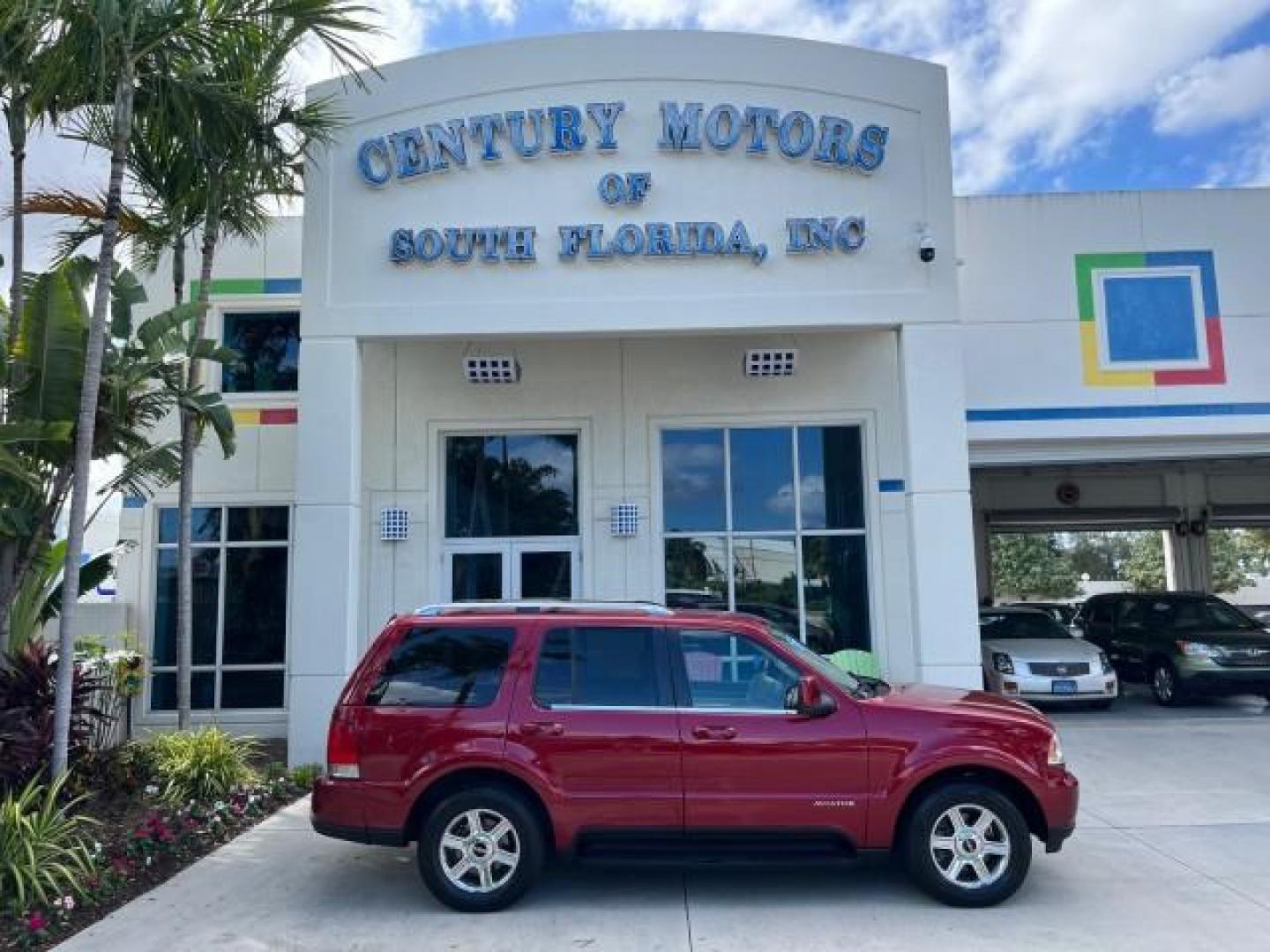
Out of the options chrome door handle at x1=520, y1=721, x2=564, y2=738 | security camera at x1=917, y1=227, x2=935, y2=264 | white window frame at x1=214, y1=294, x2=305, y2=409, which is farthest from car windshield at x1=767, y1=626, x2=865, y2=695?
white window frame at x1=214, y1=294, x2=305, y2=409

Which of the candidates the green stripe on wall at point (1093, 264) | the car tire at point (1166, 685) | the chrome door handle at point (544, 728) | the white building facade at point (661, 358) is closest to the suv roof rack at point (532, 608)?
the chrome door handle at point (544, 728)

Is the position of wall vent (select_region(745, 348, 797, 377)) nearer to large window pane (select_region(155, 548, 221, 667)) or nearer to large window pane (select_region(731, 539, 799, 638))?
large window pane (select_region(731, 539, 799, 638))

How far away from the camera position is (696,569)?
1282 cm

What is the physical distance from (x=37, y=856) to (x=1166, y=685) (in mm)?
14582

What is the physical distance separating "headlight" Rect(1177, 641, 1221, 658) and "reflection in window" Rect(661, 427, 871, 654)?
5.57 meters

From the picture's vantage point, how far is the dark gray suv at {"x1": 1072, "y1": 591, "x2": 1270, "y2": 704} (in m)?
14.4

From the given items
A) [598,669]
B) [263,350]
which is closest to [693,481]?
[263,350]

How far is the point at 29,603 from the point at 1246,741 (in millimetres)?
12922

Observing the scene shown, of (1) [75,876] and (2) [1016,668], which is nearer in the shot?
(1) [75,876]

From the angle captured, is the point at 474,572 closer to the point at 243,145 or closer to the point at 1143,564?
the point at 243,145

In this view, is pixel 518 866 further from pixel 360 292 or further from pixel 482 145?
pixel 482 145

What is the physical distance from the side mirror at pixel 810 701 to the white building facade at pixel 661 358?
15.9 ft

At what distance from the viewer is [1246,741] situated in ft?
37.9

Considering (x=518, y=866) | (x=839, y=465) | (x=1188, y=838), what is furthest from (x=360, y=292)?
(x=1188, y=838)
